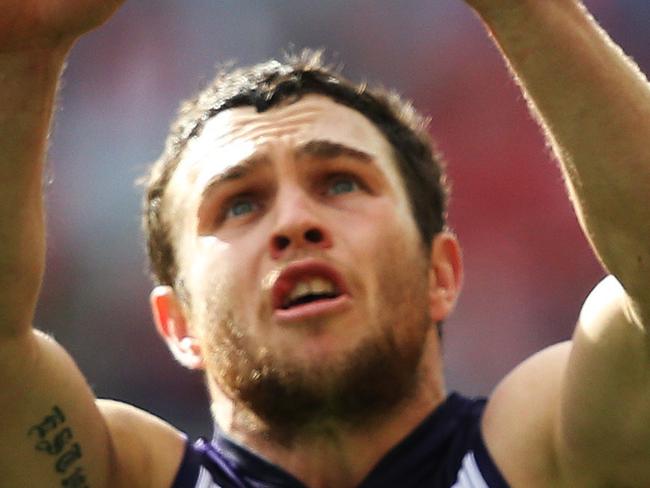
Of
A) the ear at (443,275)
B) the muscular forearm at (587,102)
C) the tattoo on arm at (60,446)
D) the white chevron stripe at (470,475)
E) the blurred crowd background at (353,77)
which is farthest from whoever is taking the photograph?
the blurred crowd background at (353,77)

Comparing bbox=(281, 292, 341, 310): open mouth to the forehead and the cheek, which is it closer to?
the cheek

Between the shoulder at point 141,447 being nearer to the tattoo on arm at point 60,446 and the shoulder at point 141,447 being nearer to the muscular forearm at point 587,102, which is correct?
the tattoo on arm at point 60,446

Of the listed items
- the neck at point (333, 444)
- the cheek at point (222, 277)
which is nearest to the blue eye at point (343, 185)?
the cheek at point (222, 277)

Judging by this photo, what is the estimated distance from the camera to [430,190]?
279cm

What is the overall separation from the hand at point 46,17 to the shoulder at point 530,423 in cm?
101

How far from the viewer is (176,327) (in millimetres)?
2805

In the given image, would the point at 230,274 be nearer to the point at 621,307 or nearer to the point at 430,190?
the point at 430,190

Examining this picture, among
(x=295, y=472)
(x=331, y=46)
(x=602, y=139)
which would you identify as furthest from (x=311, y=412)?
(x=331, y=46)

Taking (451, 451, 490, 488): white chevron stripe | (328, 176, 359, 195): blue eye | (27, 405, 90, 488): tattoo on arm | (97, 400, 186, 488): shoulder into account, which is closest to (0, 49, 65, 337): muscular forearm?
(27, 405, 90, 488): tattoo on arm

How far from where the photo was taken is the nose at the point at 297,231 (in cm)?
241

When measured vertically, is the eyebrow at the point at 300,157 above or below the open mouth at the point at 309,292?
above

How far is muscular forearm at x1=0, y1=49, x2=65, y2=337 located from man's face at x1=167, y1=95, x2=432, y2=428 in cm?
48

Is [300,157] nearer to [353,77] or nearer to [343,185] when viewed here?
[343,185]

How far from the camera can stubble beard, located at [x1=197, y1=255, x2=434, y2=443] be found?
237cm
